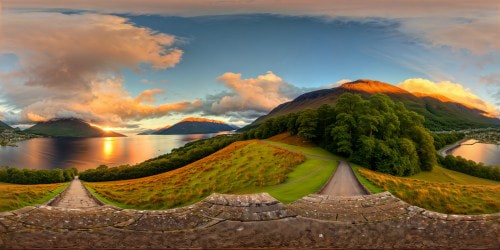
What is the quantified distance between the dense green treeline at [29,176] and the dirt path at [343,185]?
981 centimetres

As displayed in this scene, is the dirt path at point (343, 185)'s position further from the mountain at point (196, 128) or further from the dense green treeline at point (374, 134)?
the mountain at point (196, 128)

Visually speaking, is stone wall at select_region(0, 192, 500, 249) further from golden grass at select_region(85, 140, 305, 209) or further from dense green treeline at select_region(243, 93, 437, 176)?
dense green treeline at select_region(243, 93, 437, 176)

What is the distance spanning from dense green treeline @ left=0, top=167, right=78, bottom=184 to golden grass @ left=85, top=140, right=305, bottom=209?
124 inches

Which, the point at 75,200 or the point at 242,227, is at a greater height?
the point at 75,200

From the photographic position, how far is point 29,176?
30.6 feet

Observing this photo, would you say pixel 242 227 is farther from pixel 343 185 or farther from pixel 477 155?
pixel 477 155

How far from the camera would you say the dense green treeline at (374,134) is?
10867 mm

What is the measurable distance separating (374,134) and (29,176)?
1528 centimetres

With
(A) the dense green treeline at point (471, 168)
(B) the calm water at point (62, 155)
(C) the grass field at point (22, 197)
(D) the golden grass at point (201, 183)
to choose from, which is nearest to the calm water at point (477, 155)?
(A) the dense green treeline at point (471, 168)

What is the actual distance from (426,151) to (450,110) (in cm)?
11682

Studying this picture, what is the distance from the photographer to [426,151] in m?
13.5

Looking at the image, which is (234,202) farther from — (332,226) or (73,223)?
(73,223)

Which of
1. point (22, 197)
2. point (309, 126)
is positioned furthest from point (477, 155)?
point (22, 197)

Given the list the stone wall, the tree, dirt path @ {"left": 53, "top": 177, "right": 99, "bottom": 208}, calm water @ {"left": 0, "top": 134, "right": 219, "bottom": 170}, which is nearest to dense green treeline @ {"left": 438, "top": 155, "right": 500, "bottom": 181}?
the tree
